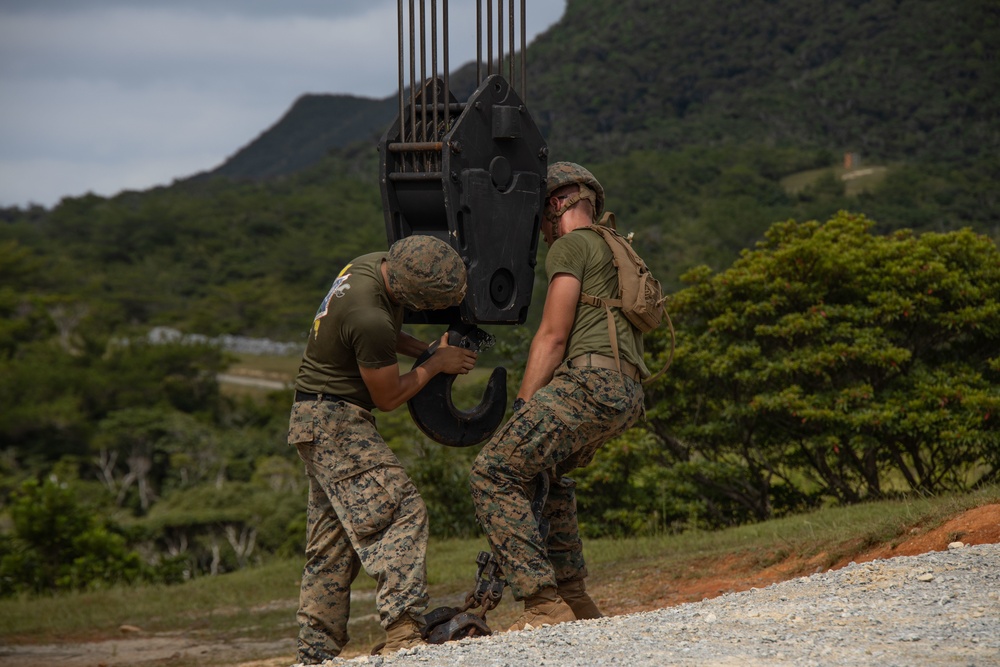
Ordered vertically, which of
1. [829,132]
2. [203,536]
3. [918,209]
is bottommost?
[203,536]

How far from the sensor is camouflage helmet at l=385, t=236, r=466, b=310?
458cm

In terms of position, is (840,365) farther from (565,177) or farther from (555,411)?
(555,411)

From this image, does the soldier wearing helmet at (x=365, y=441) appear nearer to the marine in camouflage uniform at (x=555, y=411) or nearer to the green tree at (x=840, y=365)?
the marine in camouflage uniform at (x=555, y=411)

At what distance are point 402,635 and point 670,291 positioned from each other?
90.2 feet

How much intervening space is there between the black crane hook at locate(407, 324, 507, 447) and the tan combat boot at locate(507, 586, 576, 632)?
750 mm

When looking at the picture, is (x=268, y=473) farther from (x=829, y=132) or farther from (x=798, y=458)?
(x=829, y=132)

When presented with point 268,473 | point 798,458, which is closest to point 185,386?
point 268,473

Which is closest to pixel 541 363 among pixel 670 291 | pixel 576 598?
pixel 576 598

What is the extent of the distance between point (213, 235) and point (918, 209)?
50.0 m

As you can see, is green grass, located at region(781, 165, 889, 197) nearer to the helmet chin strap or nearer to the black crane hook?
the helmet chin strap

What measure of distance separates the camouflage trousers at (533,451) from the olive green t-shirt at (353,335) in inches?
23.4

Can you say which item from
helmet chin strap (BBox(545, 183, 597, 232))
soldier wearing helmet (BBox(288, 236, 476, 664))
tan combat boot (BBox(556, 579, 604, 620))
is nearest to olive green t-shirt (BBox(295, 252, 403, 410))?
soldier wearing helmet (BBox(288, 236, 476, 664))

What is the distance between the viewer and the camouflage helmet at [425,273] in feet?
15.0

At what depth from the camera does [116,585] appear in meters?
11.8
